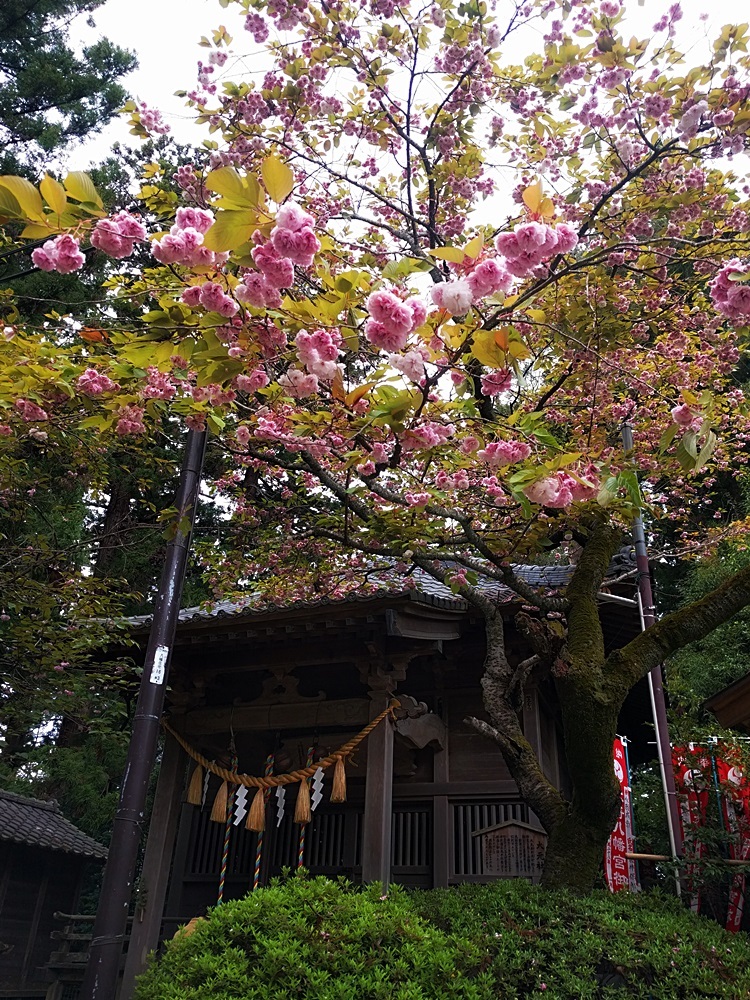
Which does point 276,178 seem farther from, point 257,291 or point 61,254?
point 61,254

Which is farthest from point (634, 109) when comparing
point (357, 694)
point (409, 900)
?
point (357, 694)

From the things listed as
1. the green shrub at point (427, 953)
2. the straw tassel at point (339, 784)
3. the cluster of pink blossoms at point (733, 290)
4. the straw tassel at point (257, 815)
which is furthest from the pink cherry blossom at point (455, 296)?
the straw tassel at point (257, 815)

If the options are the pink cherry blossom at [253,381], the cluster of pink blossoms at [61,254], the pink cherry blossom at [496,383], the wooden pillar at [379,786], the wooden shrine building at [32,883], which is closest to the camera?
the cluster of pink blossoms at [61,254]

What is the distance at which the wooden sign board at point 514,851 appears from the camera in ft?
21.1

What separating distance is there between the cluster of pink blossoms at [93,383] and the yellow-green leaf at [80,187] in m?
2.11

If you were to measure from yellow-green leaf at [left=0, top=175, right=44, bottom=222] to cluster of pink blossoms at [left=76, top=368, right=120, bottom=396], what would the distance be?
7.07 ft

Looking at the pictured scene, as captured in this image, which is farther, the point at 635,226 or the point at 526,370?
the point at 526,370

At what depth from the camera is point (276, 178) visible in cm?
239

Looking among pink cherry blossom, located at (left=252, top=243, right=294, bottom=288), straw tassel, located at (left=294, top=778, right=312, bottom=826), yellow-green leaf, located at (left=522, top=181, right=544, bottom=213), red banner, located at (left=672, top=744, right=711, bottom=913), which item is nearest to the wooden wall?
straw tassel, located at (left=294, top=778, right=312, bottom=826)

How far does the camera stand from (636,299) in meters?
6.88

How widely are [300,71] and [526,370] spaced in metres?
3.66

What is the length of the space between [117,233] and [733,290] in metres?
2.68

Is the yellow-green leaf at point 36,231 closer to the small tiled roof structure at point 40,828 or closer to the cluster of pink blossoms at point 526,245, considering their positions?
the cluster of pink blossoms at point 526,245

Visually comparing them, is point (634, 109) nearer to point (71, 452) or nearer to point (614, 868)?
point (71, 452)
